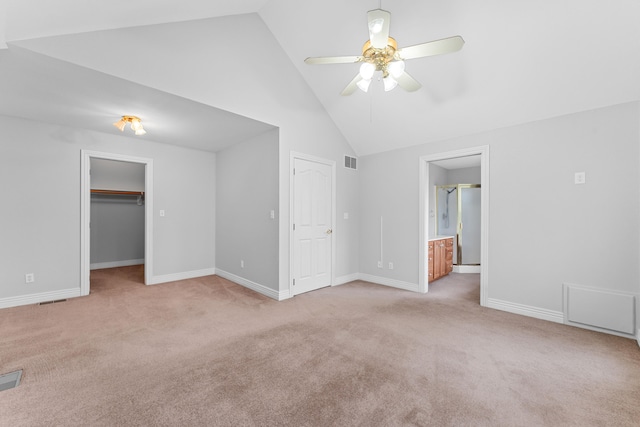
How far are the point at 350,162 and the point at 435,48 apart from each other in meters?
2.95

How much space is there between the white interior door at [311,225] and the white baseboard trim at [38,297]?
3.21m

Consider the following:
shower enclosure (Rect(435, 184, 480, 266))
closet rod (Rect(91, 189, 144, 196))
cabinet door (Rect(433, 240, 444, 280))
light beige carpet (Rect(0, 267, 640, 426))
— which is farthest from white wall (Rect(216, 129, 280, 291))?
shower enclosure (Rect(435, 184, 480, 266))

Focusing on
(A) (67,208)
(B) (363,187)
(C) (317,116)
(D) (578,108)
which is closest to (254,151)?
(C) (317,116)

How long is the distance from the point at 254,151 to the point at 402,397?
3.79 m

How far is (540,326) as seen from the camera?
2.98m

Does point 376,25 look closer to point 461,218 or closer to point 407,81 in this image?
point 407,81

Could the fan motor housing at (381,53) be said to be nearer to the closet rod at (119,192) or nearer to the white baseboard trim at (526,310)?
the white baseboard trim at (526,310)

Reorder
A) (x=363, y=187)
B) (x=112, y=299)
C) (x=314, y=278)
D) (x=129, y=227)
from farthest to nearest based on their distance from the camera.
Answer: (x=129, y=227) < (x=363, y=187) < (x=314, y=278) < (x=112, y=299)

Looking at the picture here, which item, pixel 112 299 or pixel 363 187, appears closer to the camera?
pixel 112 299

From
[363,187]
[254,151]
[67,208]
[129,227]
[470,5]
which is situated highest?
[470,5]

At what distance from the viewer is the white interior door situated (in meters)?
4.12

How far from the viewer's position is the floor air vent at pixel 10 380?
190 centimetres

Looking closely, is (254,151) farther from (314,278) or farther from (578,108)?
(578,108)

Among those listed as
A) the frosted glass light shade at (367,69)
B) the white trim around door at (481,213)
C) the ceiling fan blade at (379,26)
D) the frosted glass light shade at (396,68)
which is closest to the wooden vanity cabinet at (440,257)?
the white trim around door at (481,213)
